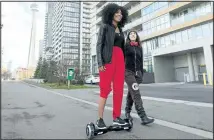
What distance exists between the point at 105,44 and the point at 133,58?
80 centimetres

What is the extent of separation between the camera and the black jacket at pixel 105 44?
298 cm

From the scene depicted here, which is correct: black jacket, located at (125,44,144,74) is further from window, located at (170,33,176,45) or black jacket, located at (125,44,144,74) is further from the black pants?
window, located at (170,33,176,45)

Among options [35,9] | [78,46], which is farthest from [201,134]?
[35,9]

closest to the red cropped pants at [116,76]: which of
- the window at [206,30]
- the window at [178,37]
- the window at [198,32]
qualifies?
the window at [206,30]

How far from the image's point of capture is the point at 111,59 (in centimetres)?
301

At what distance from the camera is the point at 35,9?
191 meters

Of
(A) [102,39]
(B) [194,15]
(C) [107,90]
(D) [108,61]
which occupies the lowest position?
(C) [107,90]

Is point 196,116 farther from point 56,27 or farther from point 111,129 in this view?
point 56,27

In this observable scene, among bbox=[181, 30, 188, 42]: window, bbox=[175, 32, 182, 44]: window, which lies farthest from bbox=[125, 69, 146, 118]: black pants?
bbox=[175, 32, 182, 44]: window

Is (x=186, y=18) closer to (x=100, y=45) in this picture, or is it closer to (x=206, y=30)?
(x=206, y=30)

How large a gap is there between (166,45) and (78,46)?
3756 inches

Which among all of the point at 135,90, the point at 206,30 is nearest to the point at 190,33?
the point at 206,30

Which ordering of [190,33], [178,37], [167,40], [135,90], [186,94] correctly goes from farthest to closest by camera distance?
[167,40] → [178,37] → [190,33] → [186,94] → [135,90]

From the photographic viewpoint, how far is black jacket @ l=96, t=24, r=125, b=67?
2.98 metres
